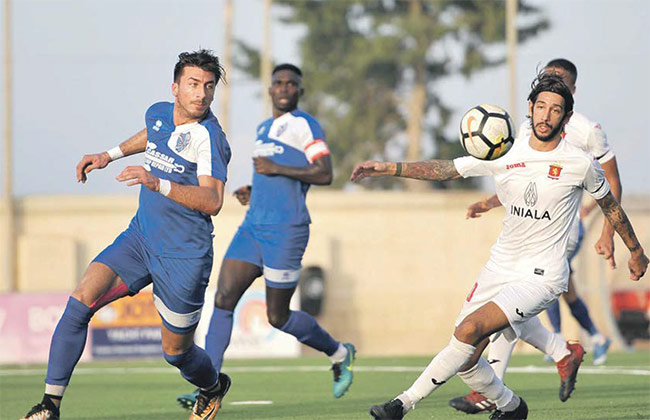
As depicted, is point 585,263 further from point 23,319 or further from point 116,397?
point 116,397

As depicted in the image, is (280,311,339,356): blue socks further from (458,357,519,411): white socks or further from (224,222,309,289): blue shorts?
(458,357,519,411): white socks

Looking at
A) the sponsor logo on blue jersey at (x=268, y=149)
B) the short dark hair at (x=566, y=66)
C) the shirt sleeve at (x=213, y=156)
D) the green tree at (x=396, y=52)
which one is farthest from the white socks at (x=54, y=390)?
the green tree at (x=396, y=52)

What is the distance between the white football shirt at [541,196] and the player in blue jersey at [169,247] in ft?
5.43

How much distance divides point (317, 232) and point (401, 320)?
2.81 meters

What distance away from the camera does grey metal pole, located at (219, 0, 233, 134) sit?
2898cm

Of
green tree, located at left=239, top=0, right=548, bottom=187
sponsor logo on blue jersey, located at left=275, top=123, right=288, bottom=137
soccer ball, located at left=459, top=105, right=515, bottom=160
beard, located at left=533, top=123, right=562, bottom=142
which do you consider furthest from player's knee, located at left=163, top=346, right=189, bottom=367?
green tree, located at left=239, top=0, right=548, bottom=187

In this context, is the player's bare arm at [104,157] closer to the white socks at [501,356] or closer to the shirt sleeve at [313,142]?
the shirt sleeve at [313,142]

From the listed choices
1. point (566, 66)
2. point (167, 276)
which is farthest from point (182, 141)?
point (566, 66)

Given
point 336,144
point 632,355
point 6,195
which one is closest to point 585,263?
point 632,355

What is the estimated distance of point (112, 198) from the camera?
27531 mm

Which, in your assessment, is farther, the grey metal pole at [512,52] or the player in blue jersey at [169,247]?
the grey metal pole at [512,52]

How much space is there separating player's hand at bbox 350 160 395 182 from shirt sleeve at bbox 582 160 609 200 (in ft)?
3.82

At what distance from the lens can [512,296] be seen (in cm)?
723

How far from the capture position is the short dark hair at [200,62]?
24.5ft
